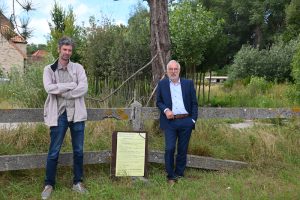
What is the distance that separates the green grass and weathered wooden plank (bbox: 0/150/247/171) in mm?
141

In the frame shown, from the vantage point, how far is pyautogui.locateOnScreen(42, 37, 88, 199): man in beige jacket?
16.3ft

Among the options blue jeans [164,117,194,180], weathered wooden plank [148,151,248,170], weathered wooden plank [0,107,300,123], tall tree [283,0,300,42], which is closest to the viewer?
weathered wooden plank [0,107,300,123]

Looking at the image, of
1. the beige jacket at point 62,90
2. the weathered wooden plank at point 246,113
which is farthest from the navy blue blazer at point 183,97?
the beige jacket at point 62,90

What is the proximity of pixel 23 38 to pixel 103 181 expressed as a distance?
88.6 inches

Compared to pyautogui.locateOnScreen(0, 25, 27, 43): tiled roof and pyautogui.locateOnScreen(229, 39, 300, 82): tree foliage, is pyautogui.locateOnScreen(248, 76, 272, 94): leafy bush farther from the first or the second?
pyautogui.locateOnScreen(0, 25, 27, 43): tiled roof

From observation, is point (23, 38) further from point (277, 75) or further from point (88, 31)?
point (277, 75)

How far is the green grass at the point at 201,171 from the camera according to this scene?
17.2ft

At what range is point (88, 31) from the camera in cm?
1823

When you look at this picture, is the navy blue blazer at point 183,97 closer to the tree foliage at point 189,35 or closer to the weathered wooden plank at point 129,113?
the weathered wooden plank at point 129,113

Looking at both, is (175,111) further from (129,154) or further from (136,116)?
(129,154)

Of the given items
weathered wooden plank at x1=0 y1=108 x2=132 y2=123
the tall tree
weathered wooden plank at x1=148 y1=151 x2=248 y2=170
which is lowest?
weathered wooden plank at x1=148 y1=151 x2=248 y2=170

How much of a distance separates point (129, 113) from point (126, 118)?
87mm

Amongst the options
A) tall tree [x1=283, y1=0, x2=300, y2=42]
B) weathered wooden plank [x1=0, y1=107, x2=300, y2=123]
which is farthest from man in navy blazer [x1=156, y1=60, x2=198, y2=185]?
tall tree [x1=283, y1=0, x2=300, y2=42]

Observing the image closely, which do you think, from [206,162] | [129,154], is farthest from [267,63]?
[129,154]
